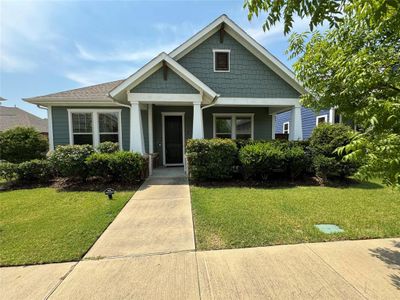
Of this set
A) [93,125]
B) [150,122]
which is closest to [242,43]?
[150,122]

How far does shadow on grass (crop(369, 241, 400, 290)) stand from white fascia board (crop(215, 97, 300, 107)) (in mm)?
6861

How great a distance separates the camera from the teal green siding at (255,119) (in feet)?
36.0

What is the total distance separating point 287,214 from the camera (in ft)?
14.9

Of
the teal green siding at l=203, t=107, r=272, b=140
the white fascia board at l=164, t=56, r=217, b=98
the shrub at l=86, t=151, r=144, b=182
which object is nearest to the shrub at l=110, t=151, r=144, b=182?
the shrub at l=86, t=151, r=144, b=182

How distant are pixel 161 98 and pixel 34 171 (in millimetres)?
5047

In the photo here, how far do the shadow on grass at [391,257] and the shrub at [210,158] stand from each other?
178 inches

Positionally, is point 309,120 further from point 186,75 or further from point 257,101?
point 186,75

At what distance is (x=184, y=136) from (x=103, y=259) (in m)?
7.99

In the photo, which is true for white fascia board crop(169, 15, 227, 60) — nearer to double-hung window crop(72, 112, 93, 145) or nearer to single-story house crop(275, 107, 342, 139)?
double-hung window crop(72, 112, 93, 145)

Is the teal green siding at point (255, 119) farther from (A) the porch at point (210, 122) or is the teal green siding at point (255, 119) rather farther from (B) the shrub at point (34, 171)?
(B) the shrub at point (34, 171)

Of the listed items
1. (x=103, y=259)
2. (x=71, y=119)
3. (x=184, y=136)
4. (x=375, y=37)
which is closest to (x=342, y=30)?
(x=375, y=37)

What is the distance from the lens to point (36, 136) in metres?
8.04

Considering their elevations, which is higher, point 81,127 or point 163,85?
point 163,85

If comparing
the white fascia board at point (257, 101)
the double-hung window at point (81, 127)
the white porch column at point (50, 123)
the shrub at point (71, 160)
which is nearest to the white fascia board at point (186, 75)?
the white fascia board at point (257, 101)
